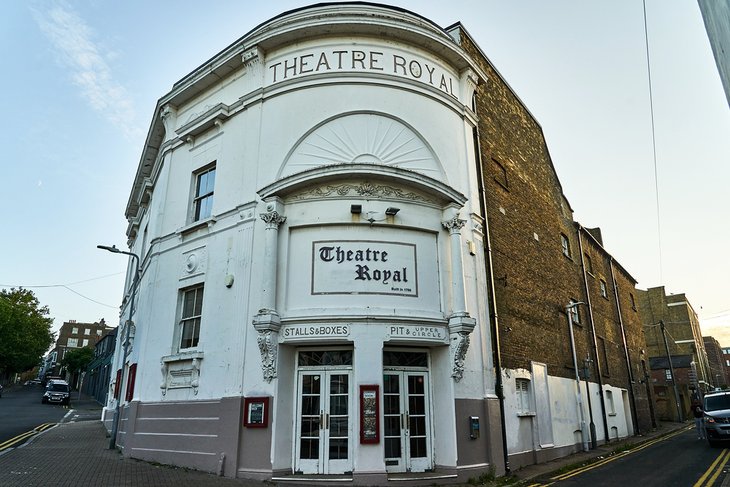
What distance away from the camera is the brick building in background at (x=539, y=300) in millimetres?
14086

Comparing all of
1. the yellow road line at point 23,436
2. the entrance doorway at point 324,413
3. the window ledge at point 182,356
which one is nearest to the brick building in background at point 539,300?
the entrance doorway at point 324,413

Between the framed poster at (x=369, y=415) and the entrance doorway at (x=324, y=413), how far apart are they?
1.35 feet

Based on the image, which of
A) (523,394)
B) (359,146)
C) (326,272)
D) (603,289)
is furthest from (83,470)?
(603,289)

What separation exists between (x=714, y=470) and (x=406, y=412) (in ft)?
27.8

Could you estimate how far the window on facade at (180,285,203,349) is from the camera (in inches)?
508

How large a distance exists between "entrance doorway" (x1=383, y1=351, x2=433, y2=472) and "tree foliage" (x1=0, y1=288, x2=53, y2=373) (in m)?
55.8

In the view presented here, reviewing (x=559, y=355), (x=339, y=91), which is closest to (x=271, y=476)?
(x=339, y=91)

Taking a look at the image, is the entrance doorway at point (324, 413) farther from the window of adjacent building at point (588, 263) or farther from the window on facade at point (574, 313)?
the window of adjacent building at point (588, 263)

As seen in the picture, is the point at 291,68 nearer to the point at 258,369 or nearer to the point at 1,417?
the point at 258,369

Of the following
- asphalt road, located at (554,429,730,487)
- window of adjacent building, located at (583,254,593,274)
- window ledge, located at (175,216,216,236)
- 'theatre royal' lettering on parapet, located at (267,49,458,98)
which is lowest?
asphalt road, located at (554,429,730,487)

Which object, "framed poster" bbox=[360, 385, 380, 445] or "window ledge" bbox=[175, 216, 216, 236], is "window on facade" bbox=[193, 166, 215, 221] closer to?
"window ledge" bbox=[175, 216, 216, 236]

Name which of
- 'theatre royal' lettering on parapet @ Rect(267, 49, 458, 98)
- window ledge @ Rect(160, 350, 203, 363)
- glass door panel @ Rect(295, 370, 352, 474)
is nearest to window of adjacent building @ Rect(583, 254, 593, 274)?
'theatre royal' lettering on parapet @ Rect(267, 49, 458, 98)

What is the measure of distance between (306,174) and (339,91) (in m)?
2.82

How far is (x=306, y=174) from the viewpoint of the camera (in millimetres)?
11383
